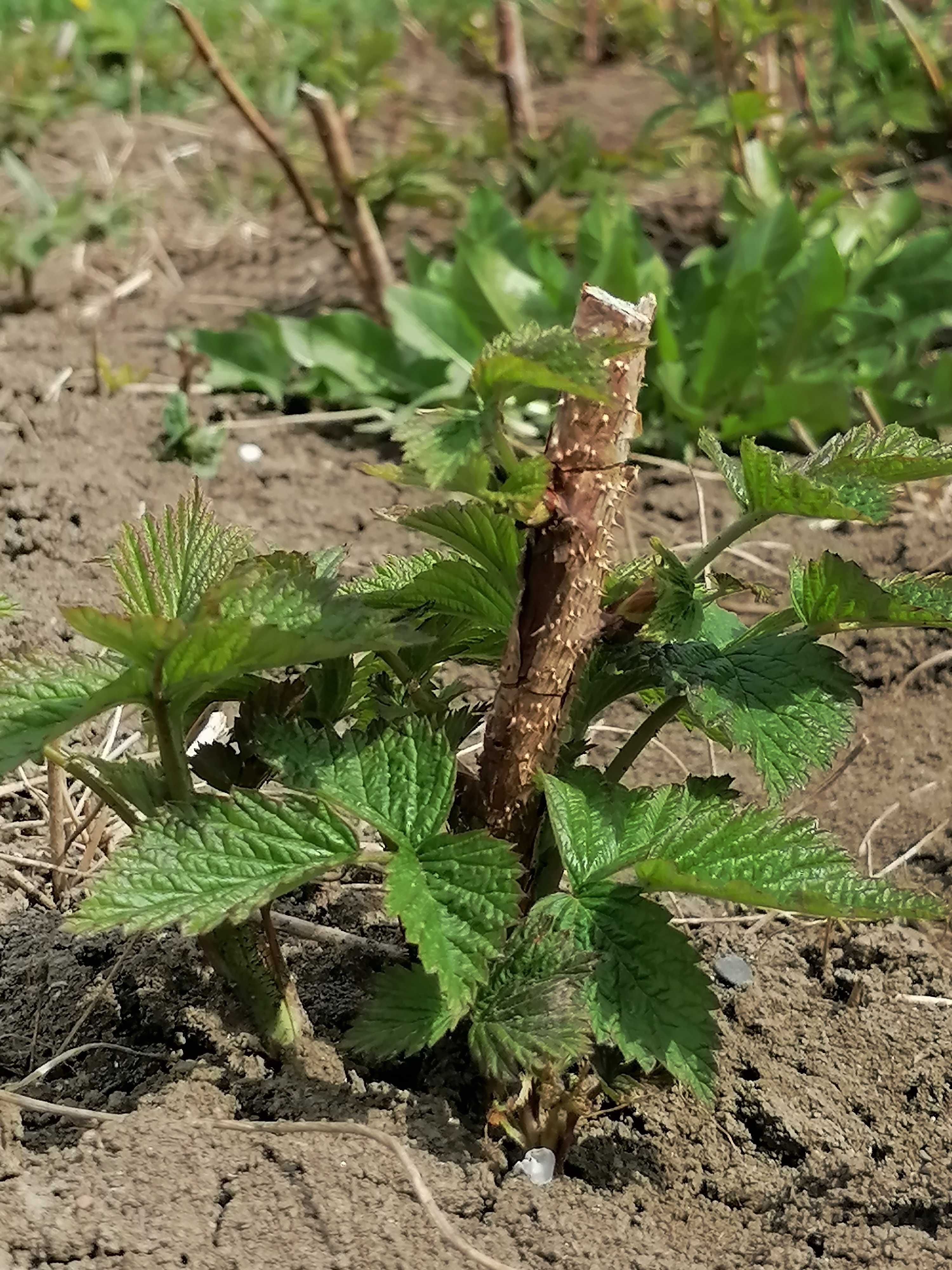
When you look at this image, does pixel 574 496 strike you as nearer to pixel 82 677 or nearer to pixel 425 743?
pixel 425 743

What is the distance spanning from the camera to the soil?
984 mm

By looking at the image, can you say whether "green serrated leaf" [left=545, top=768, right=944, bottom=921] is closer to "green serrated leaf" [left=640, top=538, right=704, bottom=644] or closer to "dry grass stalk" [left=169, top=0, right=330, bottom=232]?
"green serrated leaf" [left=640, top=538, right=704, bottom=644]

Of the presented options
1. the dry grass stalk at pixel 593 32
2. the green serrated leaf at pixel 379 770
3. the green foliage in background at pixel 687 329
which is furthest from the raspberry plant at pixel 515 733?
the dry grass stalk at pixel 593 32

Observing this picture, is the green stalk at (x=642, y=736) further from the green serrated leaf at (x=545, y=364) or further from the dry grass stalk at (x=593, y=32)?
the dry grass stalk at (x=593, y=32)

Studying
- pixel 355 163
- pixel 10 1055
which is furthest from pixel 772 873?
pixel 355 163

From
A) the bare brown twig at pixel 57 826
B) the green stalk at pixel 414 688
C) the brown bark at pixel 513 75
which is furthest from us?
the brown bark at pixel 513 75

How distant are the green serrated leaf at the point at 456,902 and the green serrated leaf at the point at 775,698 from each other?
0.20m

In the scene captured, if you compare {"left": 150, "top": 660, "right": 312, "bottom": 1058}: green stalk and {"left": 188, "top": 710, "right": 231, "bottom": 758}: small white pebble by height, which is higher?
{"left": 150, "top": 660, "right": 312, "bottom": 1058}: green stalk

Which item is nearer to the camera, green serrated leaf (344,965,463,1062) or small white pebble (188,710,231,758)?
green serrated leaf (344,965,463,1062)

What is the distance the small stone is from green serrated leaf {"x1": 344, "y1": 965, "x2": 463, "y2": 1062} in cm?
44

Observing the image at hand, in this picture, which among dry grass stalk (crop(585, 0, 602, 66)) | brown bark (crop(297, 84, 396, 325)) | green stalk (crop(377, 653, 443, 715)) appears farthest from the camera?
dry grass stalk (crop(585, 0, 602, 66))

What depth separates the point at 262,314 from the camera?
8.23 ft

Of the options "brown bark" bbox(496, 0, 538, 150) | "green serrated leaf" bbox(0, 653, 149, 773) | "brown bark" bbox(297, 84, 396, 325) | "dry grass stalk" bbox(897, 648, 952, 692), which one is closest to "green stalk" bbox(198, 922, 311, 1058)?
"green serrated leaf" bbox(0, 653, 149, 773)

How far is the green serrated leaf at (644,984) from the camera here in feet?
3.20
